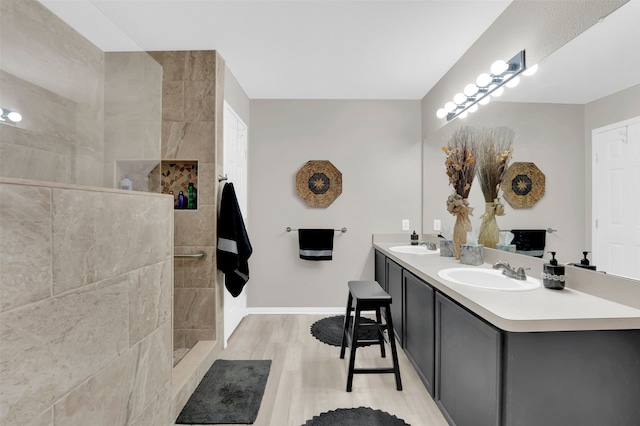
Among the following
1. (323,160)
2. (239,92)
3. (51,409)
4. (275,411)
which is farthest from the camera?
(323,160)

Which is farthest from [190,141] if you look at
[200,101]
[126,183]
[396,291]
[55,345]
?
[396,291]

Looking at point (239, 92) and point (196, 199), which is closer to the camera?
point (196, 199)

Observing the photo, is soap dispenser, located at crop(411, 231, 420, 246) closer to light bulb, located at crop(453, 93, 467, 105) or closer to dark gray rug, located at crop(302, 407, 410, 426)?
light bulb, located at crop(453, 93, 467, 105)

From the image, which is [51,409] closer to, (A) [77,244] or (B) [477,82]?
(A) [77,244]

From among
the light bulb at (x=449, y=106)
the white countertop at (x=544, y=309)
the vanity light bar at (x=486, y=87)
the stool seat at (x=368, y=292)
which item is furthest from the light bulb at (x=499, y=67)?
the stool seat at (x=368, y=292)

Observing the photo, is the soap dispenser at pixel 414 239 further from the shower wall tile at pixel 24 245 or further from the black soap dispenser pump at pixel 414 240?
the shower wall tile at pixel 24 245

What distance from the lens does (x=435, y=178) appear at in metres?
3.09

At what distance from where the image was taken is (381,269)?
3.06m

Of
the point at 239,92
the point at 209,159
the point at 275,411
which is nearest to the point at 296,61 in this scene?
the point at 239,92

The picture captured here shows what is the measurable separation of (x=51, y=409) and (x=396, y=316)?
2198 mm

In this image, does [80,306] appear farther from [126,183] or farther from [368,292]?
[368,292]

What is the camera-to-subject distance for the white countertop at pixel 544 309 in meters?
1.05

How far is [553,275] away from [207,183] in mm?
2271

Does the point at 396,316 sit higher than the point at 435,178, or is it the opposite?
the point at 435,178
